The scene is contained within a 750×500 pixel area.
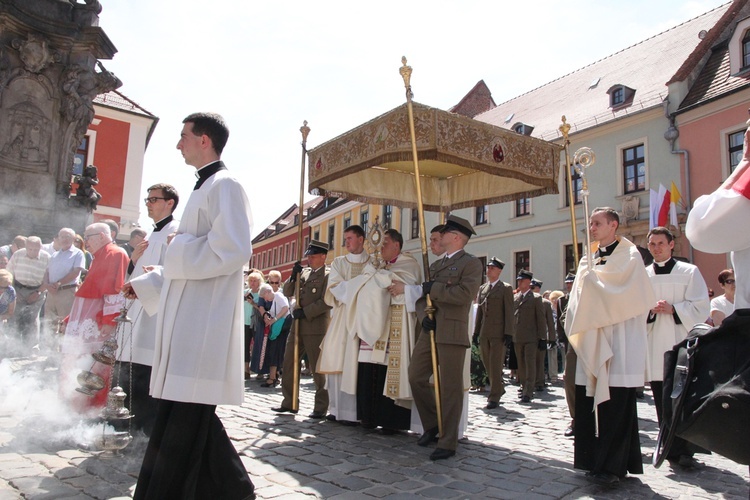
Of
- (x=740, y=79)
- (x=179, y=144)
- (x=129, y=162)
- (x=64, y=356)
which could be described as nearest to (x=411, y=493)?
(x=179, y=144)

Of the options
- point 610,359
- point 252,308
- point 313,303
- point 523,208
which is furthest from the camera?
point 523,208

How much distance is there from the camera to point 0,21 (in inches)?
388

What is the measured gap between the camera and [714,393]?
1913 mm

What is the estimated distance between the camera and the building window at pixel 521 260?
2761cm

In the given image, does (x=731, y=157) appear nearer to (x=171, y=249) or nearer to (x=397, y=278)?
(x=397, y=278)

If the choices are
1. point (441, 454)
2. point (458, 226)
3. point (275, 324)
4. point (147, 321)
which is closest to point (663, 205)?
point (275, 324)

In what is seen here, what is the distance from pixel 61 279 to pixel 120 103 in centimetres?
2465

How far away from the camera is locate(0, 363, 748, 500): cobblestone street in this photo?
3779mm

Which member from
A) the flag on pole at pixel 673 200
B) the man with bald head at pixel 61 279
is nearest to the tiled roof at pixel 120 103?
the man with bald head at pixel 61 279

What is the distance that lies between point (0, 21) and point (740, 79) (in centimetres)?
2159

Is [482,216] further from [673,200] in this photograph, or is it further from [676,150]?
[673,200]

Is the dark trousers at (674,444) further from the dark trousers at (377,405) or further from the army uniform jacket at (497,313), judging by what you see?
the army uniform jacket at (497,313)

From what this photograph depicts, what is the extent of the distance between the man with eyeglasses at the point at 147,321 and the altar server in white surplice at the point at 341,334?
2.27 metres

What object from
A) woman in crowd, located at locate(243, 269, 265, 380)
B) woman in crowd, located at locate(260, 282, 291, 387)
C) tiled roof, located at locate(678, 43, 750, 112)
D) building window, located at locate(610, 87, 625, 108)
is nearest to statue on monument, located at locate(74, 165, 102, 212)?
woman in crowd, located at locate(243, 269, 265, 380)
